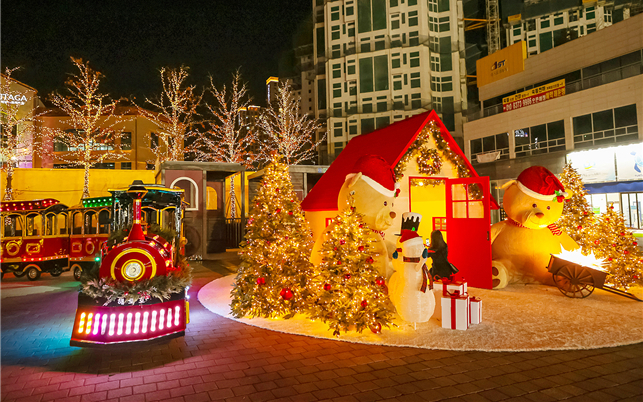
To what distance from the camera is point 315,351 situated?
5391 millimetres

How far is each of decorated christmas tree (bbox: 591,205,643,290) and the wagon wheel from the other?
0.74m

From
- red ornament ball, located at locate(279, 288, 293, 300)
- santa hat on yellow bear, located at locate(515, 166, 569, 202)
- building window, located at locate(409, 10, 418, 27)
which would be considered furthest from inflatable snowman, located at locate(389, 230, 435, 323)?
building window, located at locate(409, 10, 418, 27)

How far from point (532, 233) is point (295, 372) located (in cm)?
734

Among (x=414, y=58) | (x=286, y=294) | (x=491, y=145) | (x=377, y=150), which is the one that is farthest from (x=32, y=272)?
(x=414, y=58)

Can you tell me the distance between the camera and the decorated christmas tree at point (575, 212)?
384 inches

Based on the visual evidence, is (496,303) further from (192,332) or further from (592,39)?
(592,39)

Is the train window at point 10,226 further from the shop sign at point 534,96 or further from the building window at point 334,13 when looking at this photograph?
the building window at point 334,13

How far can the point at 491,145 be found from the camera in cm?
3086

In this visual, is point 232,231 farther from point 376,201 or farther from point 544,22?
point 544,22

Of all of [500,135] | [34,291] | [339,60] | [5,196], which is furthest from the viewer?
[339,60]

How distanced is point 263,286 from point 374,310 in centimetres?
225

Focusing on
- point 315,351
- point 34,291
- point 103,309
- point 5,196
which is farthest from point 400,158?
point 5,196

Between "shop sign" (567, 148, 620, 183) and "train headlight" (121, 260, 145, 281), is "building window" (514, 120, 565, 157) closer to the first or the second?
"shop sign" (567, 148, 620, 183)

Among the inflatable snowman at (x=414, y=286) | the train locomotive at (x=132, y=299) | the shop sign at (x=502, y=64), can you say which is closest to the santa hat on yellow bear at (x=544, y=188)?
the inflatable snowman at (x=414, y=286)
